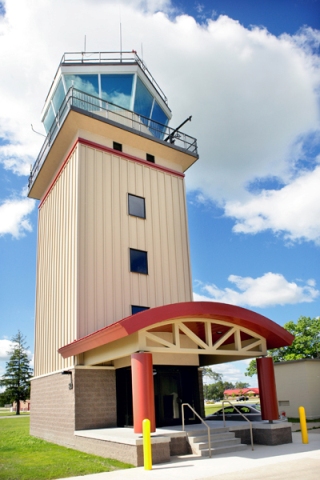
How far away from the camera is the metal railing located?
765 inches

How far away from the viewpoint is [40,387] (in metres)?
19.1

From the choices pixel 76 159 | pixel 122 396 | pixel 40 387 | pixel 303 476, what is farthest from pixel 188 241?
pixel 303 476

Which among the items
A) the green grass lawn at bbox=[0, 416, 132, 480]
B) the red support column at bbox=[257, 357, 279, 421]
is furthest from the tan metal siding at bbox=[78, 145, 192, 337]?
the red support column at bbox=[257, 357, 279, 421]

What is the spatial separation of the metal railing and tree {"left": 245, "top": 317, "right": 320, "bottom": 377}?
34797 millimetres

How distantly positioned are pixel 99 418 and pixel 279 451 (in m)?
6.21

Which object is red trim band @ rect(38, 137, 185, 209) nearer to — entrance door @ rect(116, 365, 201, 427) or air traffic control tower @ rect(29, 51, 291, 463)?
air traffic control tower @ rect(29, 51, 291, 463)

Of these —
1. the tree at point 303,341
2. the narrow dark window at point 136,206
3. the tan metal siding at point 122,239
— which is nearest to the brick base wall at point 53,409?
the tan metal siding at point 122,239

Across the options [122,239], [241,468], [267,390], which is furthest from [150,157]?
[241,468]

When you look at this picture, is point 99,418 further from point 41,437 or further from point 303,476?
point 303,476

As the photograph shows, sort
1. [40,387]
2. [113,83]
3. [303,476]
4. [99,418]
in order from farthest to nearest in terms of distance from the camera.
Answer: [113,83]
[40,387]
[99,418]
[303,476]

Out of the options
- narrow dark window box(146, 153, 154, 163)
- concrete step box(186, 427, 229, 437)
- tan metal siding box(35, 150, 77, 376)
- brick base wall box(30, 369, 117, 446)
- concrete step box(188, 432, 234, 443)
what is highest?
narrow dark window box(146, 153, 154, 163)

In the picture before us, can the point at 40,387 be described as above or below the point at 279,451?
above

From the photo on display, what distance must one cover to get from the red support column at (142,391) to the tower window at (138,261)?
699 cm

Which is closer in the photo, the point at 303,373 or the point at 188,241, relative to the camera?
the point at 188,241
